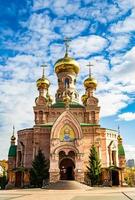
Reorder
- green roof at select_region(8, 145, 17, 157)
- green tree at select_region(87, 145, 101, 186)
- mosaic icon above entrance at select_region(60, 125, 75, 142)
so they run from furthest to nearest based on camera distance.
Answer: green roof at select_region(8, 145, 17, 157) < mosaic icon above entrance at select_region(60, 125, 75, 142) < green tree at select_region(87, 145, 101, 186)

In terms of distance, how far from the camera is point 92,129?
35156mm

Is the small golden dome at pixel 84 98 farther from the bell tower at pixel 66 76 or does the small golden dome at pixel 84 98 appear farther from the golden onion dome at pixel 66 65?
the golden onion dome at pixel 66 65

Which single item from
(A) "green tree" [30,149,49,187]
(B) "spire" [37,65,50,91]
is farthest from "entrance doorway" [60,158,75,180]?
(B) "spire" [37,65,50,91]

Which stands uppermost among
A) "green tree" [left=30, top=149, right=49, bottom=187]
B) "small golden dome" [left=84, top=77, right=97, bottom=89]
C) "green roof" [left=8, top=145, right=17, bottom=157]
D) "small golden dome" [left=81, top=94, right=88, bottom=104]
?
"small golden dome" [left=84, top=77, right=97, bottom=89]

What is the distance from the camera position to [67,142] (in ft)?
109

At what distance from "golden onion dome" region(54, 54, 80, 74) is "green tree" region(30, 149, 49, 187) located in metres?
13.9

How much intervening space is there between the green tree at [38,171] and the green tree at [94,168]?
15.5ft

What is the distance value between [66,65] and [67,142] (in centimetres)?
1274

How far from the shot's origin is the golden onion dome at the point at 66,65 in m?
41.7

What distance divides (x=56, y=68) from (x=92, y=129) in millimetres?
11636

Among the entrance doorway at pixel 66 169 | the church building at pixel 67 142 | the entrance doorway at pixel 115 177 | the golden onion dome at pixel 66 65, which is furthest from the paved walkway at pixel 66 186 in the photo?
the golden onion dome at pixel 66 65

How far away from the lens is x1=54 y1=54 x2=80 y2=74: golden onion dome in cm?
4166

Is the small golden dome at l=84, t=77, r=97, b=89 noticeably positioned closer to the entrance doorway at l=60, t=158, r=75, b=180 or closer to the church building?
the church building

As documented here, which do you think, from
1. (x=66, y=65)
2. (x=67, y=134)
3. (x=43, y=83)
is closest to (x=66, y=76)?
(x=66, y=65)
